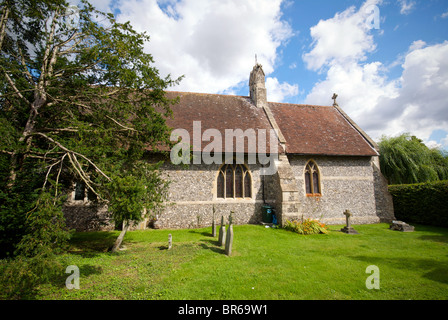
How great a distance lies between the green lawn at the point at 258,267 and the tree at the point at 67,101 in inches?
69.9

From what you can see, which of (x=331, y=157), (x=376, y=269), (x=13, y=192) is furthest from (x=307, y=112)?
(x=13, y=192)

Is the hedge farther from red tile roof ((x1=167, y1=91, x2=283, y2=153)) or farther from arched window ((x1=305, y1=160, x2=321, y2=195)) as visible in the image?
red tile roof ((x1=167, y1=91, x2=283, y2=153))

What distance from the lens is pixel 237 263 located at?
621 cm

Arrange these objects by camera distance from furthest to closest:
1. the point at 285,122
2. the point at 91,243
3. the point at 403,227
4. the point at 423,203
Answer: the point at 285,122
the point at 423,203
the point at 403,227
the point at 91,243

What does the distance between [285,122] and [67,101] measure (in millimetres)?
13125

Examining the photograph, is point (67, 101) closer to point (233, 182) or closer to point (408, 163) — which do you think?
point (233, 182)

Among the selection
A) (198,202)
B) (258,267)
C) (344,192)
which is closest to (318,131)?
(344,192)

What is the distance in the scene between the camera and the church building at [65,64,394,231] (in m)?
11.2

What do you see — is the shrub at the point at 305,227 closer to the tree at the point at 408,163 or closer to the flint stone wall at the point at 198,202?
the flint stone wall at the point at 198,202

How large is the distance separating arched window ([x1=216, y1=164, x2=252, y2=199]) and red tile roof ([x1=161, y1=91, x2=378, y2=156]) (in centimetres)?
128

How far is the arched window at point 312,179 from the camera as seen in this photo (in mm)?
12906

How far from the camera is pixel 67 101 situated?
19.1ft
